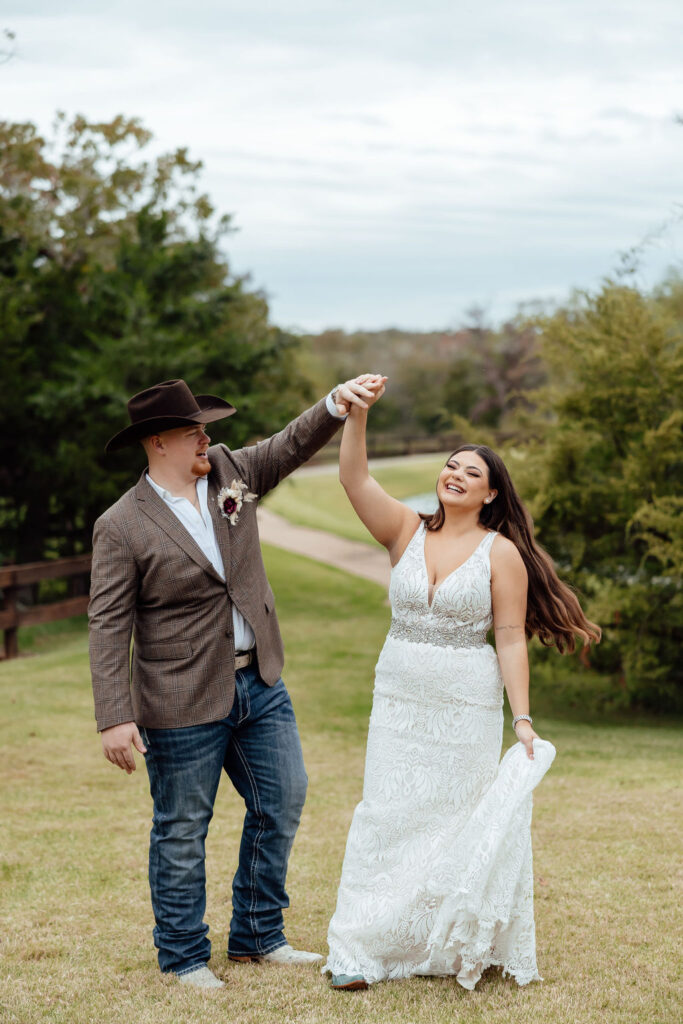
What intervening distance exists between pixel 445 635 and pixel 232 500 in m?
0.93

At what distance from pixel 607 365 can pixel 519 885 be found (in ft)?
23.9

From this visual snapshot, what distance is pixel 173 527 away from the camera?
3.95m

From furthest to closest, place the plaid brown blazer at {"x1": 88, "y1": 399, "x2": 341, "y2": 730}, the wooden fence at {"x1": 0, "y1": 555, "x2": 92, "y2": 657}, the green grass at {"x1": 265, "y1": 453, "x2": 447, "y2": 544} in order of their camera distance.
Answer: the green grass at {"x1": 265, "y1": 453, "x2": 447, "y2": 544} → the wooden fence at {"x1": 0, "y1": 555, "x2": 92, "y2": 657} → the plaid brown blazer at {"x1": 88, "y1": 399, "x2": 341, "y2": 730}

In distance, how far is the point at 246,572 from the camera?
4.09 meters

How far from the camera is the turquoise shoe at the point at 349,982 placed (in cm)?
390

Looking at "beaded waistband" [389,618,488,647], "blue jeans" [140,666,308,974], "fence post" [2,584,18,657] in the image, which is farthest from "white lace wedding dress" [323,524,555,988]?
"fence post" [2,584,18,657]

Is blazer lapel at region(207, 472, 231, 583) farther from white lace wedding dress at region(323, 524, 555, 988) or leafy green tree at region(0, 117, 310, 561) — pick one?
leafy green tree at region(0, 117, 310, 561)

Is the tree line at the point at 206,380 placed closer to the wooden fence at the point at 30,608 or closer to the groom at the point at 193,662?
the wooden fence at the point at 30,608

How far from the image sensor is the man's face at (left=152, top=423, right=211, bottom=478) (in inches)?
160

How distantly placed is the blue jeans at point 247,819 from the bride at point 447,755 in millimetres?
300

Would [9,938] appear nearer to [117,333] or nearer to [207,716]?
[207,716]

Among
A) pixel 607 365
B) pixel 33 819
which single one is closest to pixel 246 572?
pixel 33 819

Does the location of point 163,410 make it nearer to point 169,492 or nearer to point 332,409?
point 169,492

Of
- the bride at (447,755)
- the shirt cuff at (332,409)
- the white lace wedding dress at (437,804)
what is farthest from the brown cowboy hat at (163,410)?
the white lace wedding dress at (437,804)
